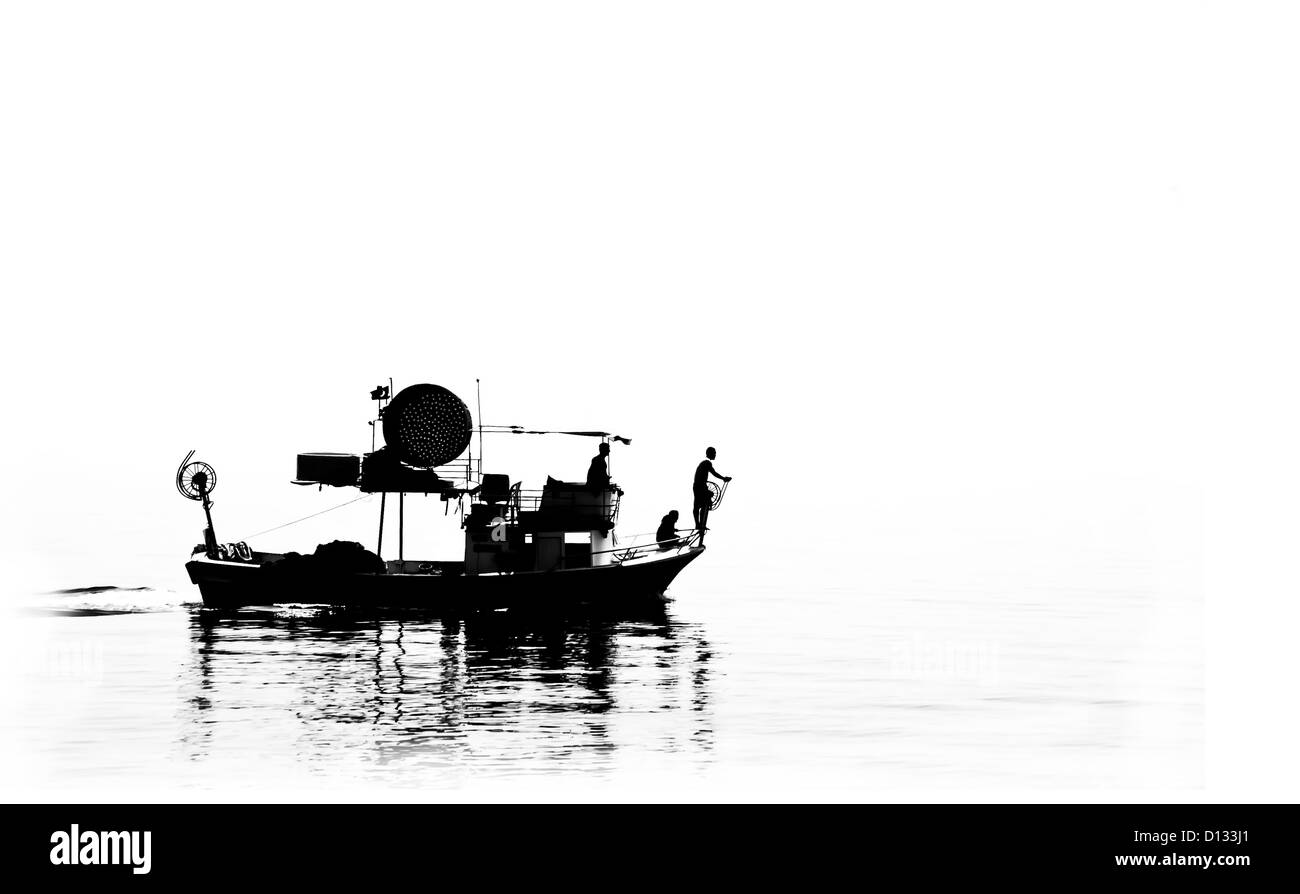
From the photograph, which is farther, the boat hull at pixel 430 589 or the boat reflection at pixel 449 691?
the boat hull at pixel 430 589

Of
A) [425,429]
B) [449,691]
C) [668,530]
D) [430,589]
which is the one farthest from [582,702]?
[668,530]

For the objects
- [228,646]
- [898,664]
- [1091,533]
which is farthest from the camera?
[1091,533]

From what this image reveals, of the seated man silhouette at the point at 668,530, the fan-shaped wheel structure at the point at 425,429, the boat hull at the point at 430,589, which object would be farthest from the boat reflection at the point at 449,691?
the fan-shaped wheel structure at the point at 425,429

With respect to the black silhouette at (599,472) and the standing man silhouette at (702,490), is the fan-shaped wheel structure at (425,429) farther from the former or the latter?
the standing man silhouette at (702,490)

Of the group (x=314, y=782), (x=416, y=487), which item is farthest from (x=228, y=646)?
(x=314, y=782)

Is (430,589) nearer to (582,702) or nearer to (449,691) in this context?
(449,691)

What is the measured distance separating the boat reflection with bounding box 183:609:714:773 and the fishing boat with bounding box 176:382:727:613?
0.93 metres

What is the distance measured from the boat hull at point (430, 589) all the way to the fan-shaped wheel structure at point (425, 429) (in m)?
3.93

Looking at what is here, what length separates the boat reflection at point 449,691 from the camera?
21.9 meters

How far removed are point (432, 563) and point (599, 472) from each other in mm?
6334

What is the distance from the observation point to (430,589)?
3984 cm

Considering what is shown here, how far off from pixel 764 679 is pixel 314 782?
15.7 m
